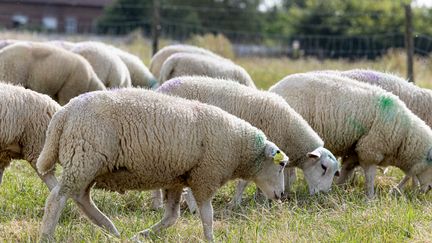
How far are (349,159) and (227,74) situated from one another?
87.3 inches

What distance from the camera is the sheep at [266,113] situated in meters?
7.02

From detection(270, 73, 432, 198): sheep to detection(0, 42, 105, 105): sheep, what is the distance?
2.83m

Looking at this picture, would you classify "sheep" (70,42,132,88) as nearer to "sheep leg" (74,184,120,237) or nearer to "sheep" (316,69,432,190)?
"sheep" (316,69,432,190)

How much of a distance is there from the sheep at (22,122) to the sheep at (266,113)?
3.81ft

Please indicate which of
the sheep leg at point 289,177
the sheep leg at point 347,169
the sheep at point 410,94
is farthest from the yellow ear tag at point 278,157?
the sheep at point 410,94

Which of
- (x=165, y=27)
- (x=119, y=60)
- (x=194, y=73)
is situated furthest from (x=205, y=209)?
(x=165, y=27)

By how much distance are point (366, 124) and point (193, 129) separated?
2543mm

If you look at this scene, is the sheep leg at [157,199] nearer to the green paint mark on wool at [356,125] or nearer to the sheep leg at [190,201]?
the sheep leg at [190,201]

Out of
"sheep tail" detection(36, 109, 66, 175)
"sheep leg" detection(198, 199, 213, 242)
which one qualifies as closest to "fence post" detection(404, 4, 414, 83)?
"sheep leg" detection(198, 199, 213, 242)

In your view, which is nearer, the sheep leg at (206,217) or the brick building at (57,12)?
the sheep leg at (206,217)

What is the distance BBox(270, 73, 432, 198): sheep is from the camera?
7.67 m

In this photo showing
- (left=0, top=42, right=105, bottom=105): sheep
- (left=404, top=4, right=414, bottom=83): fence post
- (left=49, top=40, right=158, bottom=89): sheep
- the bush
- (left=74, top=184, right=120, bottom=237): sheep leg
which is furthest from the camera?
the bush

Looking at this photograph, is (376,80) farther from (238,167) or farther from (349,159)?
(238,167)

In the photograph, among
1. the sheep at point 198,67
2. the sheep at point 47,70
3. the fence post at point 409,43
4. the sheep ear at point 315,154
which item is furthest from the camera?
the fence post at point 409,43
